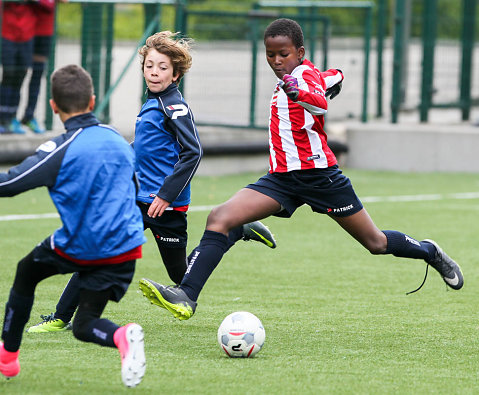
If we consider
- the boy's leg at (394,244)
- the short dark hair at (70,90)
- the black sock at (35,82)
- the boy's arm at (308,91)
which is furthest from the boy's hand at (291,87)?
the black sock at (35,82)

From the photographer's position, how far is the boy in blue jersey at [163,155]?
5543 millimetres

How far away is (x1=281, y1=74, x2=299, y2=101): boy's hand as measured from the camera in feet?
17.5

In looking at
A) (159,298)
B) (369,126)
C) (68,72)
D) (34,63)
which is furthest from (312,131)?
(369,126)

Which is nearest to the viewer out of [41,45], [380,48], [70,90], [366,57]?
[70,90]

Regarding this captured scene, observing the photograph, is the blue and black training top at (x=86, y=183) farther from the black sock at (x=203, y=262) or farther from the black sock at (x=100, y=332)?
the black sock at (x=203, y=262)

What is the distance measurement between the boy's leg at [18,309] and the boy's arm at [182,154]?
108 centimetres

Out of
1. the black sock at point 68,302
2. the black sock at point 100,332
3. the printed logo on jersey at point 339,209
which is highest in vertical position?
the printed logo on jersey at point 339,209

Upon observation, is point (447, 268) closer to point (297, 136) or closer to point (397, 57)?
point (297, 136)

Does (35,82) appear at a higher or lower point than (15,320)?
higher

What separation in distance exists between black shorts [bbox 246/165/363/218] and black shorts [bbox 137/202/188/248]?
0.49 metres

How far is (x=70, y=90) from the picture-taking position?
14.5 feet

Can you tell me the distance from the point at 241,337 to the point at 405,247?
1.59 m

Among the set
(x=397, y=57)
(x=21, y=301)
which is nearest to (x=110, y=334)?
(x=21, y=301)

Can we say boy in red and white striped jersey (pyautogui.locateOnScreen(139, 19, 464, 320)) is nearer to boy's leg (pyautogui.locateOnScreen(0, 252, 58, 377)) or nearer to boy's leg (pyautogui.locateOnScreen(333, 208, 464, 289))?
boy's leg (pyautogui.locateOnScreen(333, 208, 464, 289))
